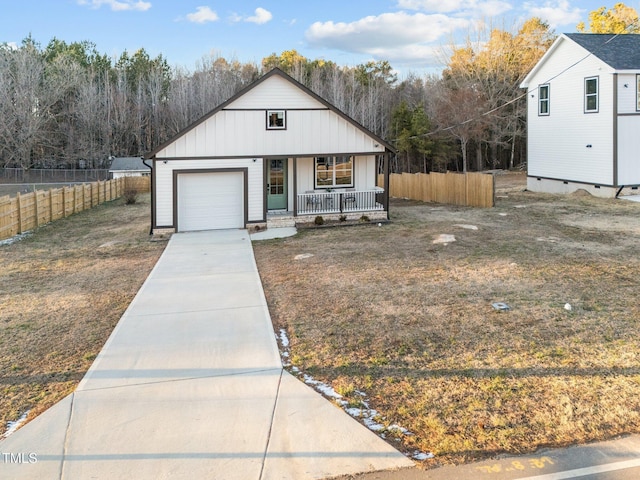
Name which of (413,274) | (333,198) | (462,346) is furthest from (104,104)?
(462,346)

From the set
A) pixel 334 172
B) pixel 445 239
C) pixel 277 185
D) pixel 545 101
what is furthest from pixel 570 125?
pixel 277 185

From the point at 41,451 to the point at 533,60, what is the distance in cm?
4575

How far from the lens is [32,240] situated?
16062 millimetres

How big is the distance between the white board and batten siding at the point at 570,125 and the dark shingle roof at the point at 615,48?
0.33m

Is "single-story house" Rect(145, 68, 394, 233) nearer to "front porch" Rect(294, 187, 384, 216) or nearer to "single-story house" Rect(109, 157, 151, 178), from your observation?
"front porch" Rect(294, 187, 384, 216)

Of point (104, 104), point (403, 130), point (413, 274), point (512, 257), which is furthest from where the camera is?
point (104, 104)

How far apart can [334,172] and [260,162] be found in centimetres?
309

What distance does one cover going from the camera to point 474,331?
6.96 meters

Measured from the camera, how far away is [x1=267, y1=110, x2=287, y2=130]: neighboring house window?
683 inches

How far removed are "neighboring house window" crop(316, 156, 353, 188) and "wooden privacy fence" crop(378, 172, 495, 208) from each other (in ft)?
19.8

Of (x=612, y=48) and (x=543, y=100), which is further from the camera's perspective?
(x=543, y=100)

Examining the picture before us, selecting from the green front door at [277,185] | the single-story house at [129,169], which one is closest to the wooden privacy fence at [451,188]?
the green front door at [277,185]

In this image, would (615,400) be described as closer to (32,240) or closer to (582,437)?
(582,437)

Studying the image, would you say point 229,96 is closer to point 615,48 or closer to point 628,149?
point 615,48
